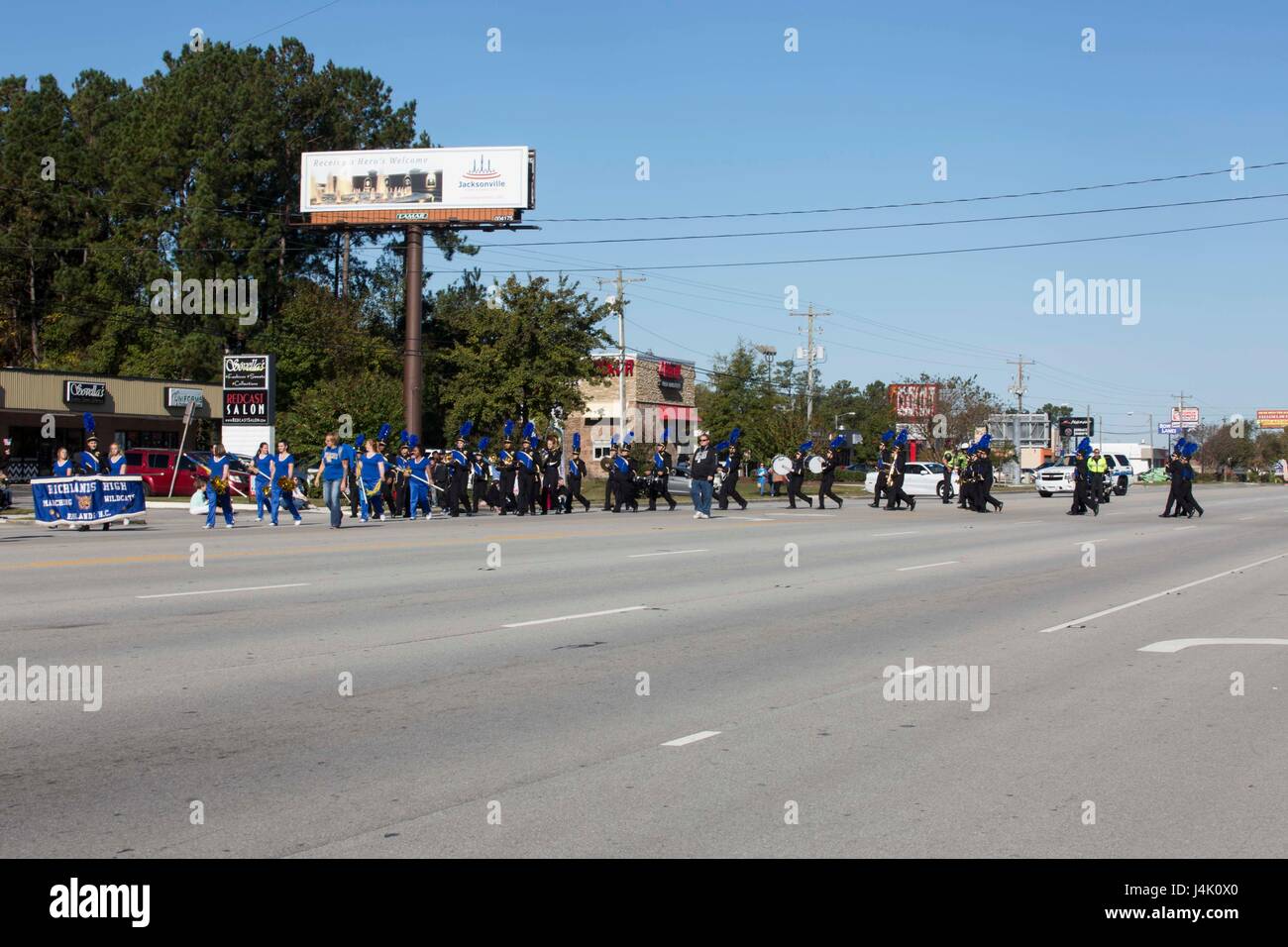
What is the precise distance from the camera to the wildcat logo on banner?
26500 mm

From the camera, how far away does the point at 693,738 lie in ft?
25.7

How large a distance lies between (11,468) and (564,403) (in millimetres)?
21847

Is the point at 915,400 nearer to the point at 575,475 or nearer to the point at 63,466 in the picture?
the point at 575,475

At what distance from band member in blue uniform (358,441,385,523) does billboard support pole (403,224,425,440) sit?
20.9 m

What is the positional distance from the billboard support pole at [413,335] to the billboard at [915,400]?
150 ft

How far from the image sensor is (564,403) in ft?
181

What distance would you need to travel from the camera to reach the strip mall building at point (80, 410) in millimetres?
53312

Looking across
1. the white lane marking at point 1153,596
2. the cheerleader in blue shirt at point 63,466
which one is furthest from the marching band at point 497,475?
the white lane marking at point 1153,596

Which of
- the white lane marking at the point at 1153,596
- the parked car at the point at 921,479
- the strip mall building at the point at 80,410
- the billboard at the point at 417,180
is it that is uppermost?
the billboard at the point at 417,180

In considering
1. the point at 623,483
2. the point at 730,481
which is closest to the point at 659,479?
the point at 623,483

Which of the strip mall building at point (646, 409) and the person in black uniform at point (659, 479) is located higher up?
the strip mall building at point (646, 409)

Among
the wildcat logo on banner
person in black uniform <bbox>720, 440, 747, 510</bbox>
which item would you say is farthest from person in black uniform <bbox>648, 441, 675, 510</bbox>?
the wildcat logo on banner

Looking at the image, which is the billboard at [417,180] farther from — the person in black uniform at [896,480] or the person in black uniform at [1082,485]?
the person in black uniform at [1082,485]
